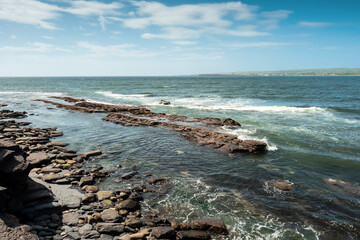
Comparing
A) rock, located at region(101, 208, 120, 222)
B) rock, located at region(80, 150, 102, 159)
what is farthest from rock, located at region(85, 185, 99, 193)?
rock, located at region(80, 150, 102, 159)

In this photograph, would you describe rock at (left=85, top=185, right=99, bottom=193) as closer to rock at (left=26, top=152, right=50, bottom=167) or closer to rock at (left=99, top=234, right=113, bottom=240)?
rock at (left=99, top=234, right=113, bottom=240)

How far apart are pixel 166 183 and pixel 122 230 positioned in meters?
3.82

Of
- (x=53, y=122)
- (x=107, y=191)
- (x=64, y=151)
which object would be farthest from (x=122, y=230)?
(x=53, y=122)

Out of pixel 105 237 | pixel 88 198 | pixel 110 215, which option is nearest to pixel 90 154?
pixel 88 198

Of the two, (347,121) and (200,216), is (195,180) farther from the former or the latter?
(347,121)

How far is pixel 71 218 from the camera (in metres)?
8.05

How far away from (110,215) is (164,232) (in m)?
2.19

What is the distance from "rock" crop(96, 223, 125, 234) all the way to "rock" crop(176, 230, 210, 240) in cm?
193

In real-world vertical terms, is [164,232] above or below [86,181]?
below

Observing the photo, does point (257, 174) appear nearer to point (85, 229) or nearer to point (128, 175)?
point (128, 175)

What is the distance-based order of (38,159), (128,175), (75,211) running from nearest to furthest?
(75,211) → (128,175) → (38,159)

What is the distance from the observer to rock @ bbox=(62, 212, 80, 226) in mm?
7848

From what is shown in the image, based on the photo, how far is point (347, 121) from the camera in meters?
27.1

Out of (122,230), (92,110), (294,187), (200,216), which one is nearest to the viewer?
(122,230)
